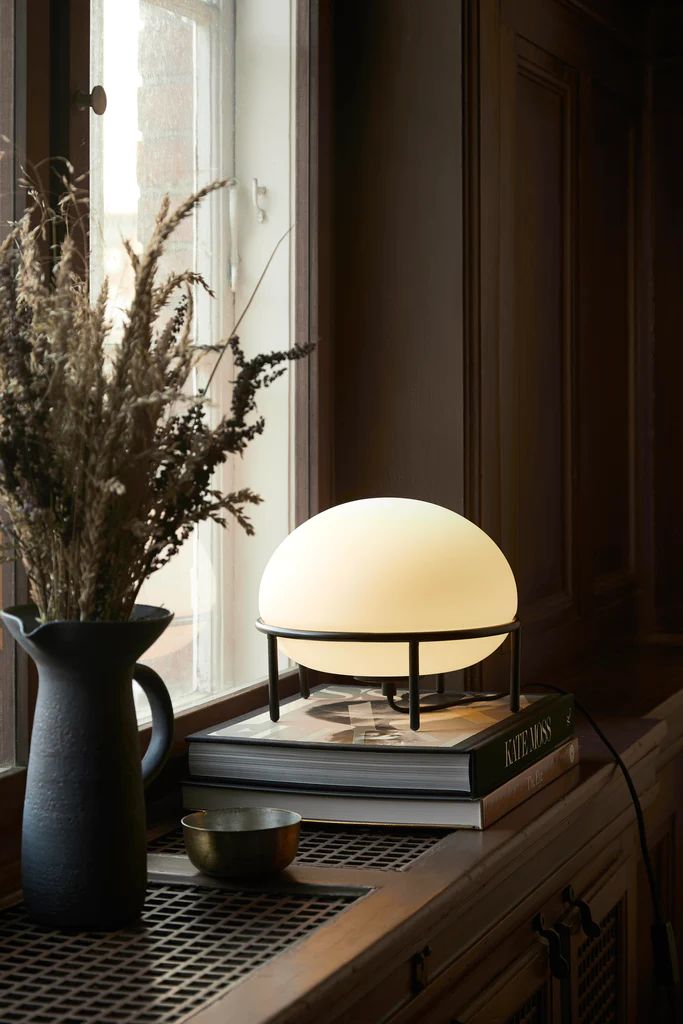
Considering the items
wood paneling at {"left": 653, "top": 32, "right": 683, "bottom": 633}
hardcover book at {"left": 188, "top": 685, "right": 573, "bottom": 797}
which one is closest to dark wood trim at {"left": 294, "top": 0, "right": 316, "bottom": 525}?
hardcover book at {"left": 188, "top": 685, "right": 573, "bottom": 797}

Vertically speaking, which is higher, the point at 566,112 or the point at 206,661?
the point at 566,112

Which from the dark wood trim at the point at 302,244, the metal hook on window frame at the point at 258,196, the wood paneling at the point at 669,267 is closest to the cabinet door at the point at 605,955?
the dark wood trim at the point at 302,244

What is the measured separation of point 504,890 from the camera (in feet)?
4.46

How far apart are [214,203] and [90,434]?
0.77 metres

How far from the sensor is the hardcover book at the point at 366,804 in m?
1.35

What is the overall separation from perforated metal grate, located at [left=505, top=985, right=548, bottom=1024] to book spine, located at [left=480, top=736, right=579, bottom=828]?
237 mm

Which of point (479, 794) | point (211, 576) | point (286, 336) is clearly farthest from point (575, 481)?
point (479, 794)

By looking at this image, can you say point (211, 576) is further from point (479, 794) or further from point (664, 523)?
point (664, 523)

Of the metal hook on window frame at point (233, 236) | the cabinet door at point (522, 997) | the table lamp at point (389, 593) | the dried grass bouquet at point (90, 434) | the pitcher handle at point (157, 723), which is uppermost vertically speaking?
the metal hook on window frame at point (233, 236)

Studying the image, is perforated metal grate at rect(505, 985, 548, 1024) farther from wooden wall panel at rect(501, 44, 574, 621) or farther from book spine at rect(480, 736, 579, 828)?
wooden wall panel at rect(501, 44, 574, 621)

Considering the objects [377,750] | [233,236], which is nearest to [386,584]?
[377,750]

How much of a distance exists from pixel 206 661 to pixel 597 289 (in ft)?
4.30

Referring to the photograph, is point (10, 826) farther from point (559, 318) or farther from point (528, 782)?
point (559, 318)

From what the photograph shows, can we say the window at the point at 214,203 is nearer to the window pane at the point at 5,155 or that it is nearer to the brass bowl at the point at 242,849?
the window pane at the point at 5,155
